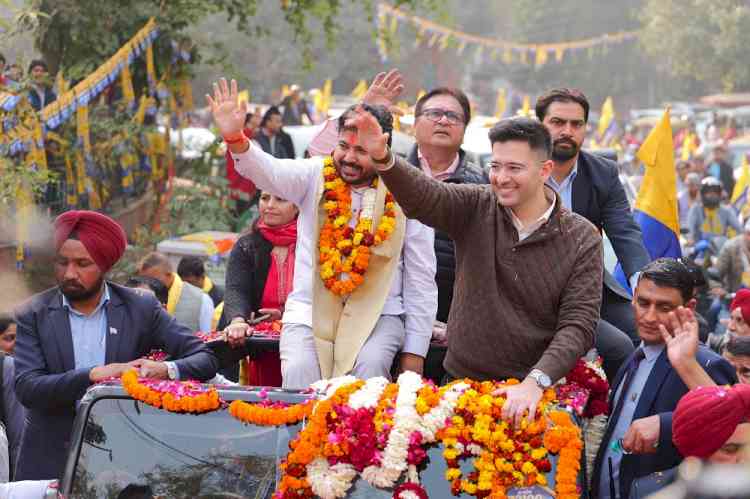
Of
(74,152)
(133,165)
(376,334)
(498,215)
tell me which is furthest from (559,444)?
(133,165)

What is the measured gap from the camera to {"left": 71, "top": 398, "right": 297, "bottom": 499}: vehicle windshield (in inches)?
178

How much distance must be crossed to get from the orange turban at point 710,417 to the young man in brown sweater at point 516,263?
2.59 feet

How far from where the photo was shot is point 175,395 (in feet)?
15.4

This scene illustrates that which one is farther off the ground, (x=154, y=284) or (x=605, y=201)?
(x=605, y=201)

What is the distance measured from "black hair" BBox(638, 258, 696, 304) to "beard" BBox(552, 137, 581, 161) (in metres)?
1.56

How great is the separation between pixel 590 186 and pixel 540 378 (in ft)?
7.59

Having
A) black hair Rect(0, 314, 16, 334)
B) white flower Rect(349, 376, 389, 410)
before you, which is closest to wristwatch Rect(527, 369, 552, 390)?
white flower Rect(349, 376, 389, 410)

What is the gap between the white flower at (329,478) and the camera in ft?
14.5

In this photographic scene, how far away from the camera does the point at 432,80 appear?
180 feet

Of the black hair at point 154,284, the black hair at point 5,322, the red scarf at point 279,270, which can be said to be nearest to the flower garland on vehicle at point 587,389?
the red scarf at point 279,270

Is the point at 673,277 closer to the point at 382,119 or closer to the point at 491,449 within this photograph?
the point at 491,449

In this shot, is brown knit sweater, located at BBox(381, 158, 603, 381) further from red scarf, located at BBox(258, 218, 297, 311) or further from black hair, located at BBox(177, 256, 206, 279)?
black hair, located at BBox(177, 256, 206, 279)

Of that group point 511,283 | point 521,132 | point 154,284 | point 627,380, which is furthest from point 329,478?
point 154,284

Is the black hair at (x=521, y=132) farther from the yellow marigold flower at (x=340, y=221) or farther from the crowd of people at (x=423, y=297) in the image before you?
the yellow marigold flower at (x=340, y=221)
